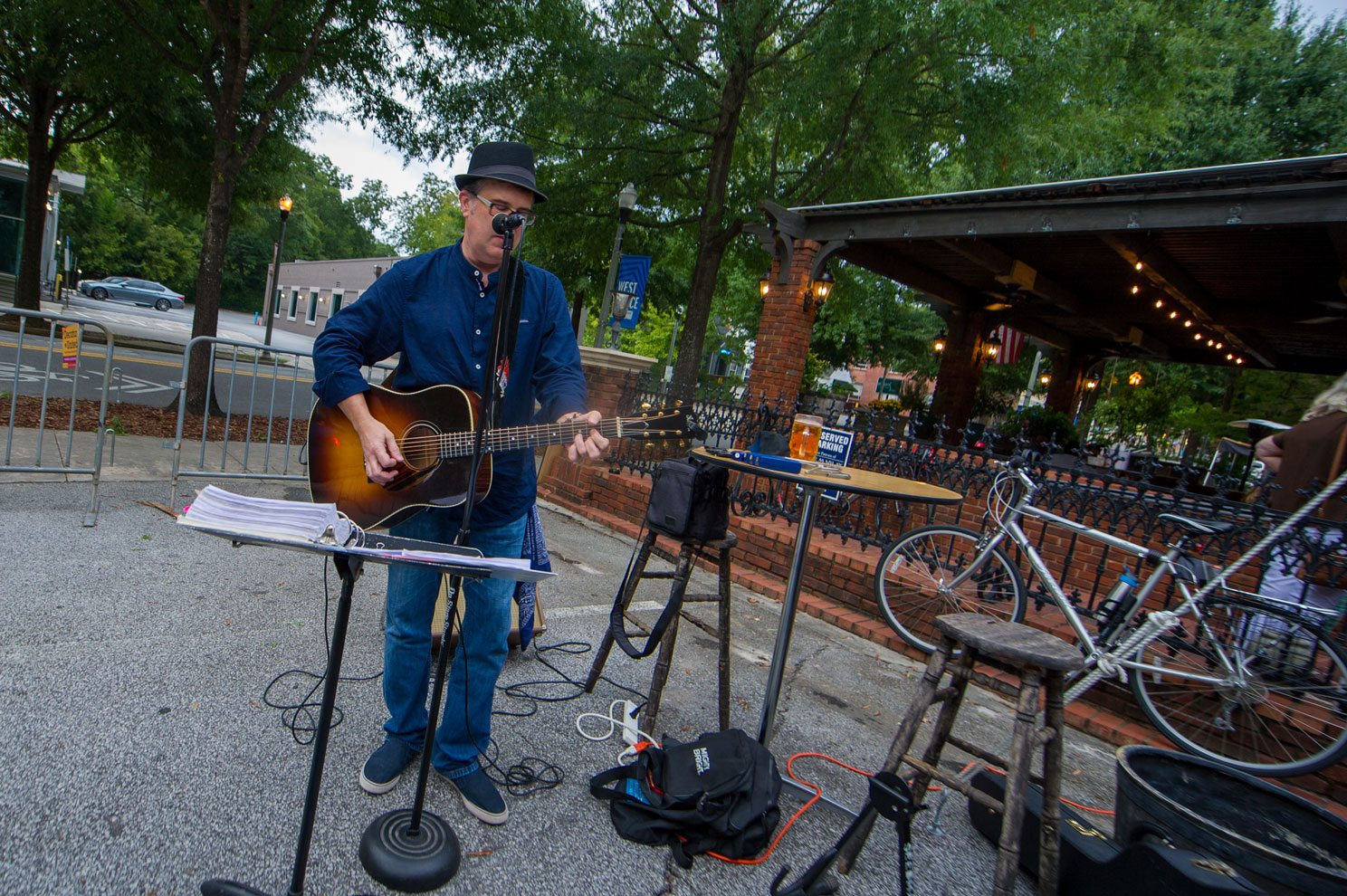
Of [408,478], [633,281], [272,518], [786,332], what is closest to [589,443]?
[408,478]

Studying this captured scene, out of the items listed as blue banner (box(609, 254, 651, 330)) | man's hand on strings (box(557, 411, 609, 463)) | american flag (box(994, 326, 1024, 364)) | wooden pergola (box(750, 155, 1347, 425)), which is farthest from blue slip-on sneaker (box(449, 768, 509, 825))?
american flag (box(994, 326, 1024, 364))

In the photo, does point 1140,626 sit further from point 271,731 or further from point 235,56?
point 235,56

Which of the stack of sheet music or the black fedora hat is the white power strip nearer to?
the stack of sheet music

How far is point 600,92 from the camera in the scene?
10500 millimetres

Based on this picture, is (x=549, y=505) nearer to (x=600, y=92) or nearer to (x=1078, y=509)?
(x=1078, y=509)

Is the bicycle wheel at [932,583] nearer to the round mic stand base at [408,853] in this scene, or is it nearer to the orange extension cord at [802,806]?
the orange extension cord at [802,806]

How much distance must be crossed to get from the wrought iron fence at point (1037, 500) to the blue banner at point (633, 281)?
480cm

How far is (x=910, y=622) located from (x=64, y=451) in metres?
7.47

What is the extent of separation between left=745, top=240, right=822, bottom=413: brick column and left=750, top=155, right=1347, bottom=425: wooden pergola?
0.03 meters

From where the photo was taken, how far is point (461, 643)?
7.83ft

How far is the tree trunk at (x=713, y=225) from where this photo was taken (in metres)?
10.8

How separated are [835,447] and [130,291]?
44587mm

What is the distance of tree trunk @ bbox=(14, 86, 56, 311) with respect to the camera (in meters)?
13.0

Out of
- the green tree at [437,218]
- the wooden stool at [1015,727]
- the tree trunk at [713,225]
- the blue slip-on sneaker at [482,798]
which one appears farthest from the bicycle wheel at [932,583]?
the green tree at [437,218]
